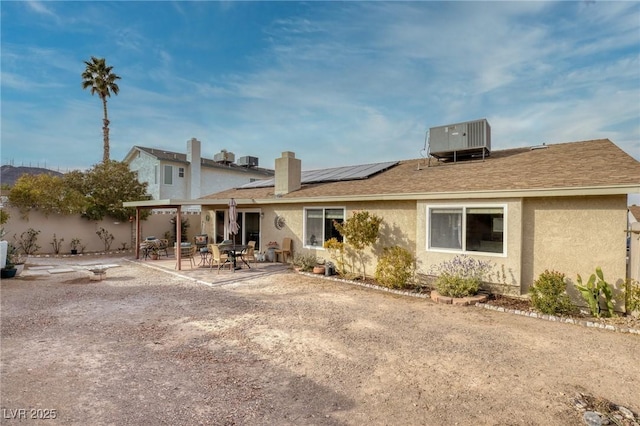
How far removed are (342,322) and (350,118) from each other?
1342cm

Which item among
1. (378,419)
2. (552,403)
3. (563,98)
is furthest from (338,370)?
(563,98)

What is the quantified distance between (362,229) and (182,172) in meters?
20.2

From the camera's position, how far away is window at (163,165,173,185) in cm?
2425

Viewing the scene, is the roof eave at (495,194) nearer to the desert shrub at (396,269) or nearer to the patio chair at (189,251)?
the desert shrub at (396,269)

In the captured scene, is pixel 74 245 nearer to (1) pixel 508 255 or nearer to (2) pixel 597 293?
(1) pixel 508 255

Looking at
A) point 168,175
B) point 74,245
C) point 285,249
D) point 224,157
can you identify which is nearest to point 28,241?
point 74,245

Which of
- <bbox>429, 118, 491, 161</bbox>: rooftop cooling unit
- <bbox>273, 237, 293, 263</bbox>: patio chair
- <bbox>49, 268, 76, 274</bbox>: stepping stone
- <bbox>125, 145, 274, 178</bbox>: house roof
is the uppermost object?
<bbox>125, 145, 274, 178</bbox>: house roof

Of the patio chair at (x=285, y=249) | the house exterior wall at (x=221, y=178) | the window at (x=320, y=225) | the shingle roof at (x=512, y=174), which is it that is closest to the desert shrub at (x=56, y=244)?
the house exterior wall at (x=221, y=178)

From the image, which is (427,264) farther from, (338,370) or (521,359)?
(338,370)

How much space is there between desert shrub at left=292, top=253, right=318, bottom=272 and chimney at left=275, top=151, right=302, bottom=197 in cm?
296

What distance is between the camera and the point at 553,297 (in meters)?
6.61

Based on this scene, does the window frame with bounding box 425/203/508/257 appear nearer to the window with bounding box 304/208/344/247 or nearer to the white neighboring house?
the window with bounding box 304/208/344/247

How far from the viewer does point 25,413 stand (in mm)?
3281

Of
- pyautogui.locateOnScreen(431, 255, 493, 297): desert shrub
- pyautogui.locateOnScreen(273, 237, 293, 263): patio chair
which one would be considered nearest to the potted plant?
pyautogui.locateOnScreen(273, 237, 293, 263): patio chair
